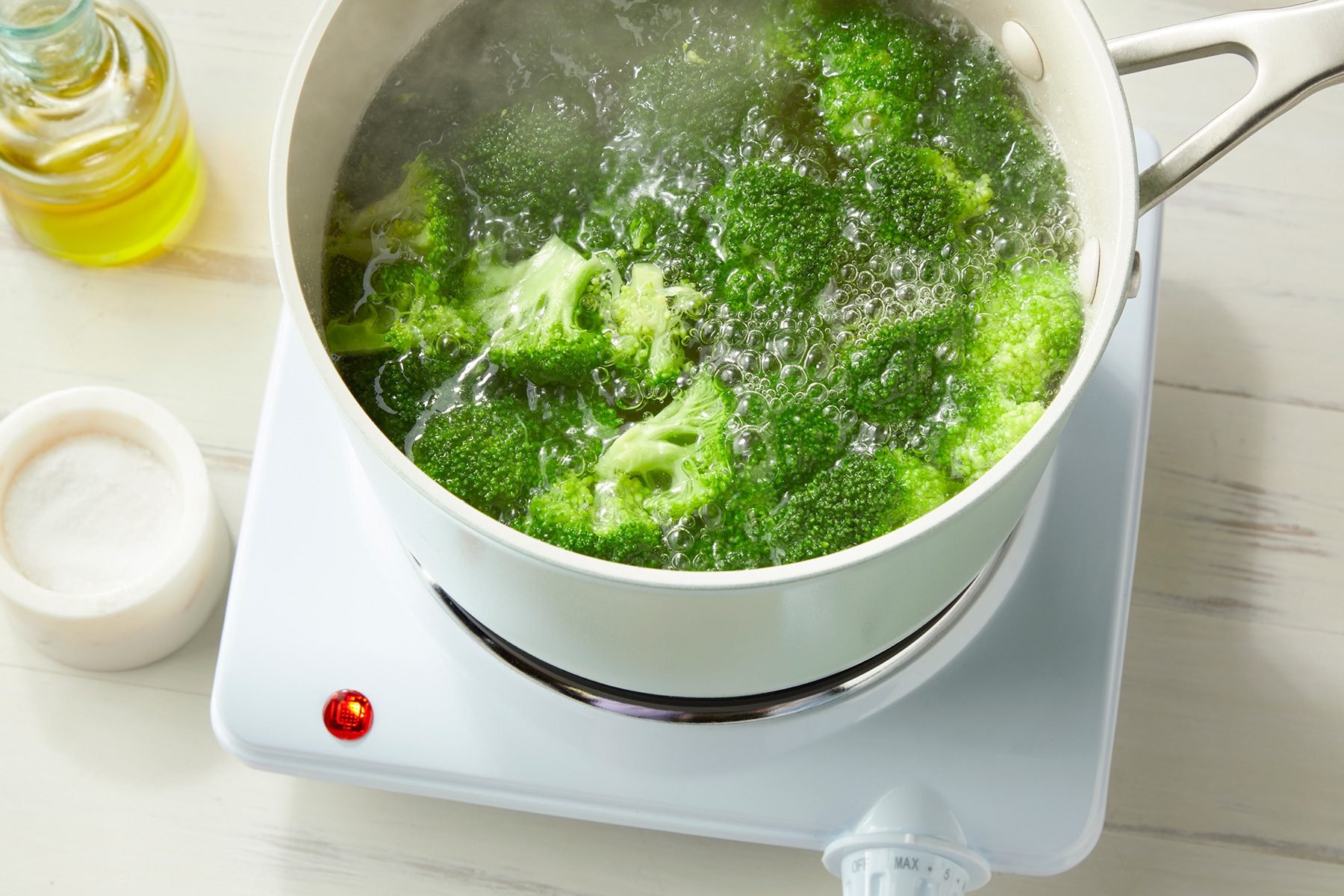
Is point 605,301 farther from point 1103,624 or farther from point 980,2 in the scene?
point 1103,624

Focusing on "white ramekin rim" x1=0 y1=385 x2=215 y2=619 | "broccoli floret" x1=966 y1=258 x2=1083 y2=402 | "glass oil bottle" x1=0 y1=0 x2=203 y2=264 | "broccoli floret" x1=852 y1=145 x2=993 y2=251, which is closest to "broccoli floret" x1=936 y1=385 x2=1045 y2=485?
"broccoli floret" x1=966 y1=258 x2=1083 y2=402

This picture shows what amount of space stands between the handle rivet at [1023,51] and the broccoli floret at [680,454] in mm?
333

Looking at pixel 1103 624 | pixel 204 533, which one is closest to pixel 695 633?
pixel 1103 624

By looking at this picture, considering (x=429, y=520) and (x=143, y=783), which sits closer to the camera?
(x=429, y=520)

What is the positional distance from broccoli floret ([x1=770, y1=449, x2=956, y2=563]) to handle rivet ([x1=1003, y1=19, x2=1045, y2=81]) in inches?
12.0

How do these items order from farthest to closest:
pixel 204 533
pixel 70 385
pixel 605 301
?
pixel 70 385 < pixel 204 533 < pixel 605 301

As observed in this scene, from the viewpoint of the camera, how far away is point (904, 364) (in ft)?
3.02

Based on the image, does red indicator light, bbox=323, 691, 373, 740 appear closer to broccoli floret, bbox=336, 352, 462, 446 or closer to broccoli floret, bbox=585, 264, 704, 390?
broccoli floret, bbox=336, 352, 462, 446

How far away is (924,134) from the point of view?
38.8 inches

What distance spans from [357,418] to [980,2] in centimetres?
58

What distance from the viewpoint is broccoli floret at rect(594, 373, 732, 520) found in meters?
0.90

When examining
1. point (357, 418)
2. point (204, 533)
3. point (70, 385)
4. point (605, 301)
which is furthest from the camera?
point (70, 385)

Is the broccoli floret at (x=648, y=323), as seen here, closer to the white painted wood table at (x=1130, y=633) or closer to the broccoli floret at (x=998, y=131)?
the broccoli floret at (x=998, y=131)

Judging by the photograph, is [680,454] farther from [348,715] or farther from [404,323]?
[348,715]
